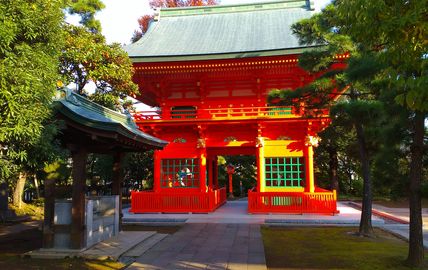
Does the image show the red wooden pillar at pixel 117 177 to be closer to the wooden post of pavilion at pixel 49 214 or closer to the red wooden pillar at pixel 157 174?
the wooden post of pavilion at pixel 49 214

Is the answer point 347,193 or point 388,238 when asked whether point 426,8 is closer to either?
point 388,238

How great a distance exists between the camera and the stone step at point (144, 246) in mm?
8117

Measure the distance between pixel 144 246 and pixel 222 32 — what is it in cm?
1432

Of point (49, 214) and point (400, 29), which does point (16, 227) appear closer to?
point (49, 214)

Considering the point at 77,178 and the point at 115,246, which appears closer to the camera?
the point at 77,178

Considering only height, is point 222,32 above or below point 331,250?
above

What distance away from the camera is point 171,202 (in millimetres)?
16344

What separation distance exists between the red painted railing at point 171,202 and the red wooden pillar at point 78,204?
8315mm

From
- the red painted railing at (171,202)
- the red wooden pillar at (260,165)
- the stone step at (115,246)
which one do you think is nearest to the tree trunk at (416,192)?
the stone step at (115,246)

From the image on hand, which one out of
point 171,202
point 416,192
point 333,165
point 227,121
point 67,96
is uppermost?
point 227,121

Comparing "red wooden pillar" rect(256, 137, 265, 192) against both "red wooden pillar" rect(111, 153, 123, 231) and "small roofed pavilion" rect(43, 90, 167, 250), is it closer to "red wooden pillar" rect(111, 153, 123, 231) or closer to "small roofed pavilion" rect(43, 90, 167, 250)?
"red wooden pillar" rect(111, 153, 123, 231)

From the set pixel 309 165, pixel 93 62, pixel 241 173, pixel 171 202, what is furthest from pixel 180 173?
pixel 241 173

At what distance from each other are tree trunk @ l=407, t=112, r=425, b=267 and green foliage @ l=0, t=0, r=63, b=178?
6348 millimetres

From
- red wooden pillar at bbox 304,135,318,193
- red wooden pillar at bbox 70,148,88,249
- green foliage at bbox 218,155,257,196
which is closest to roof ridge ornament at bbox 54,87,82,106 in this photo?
red wooden pillar at bbox 70,148,88,249
